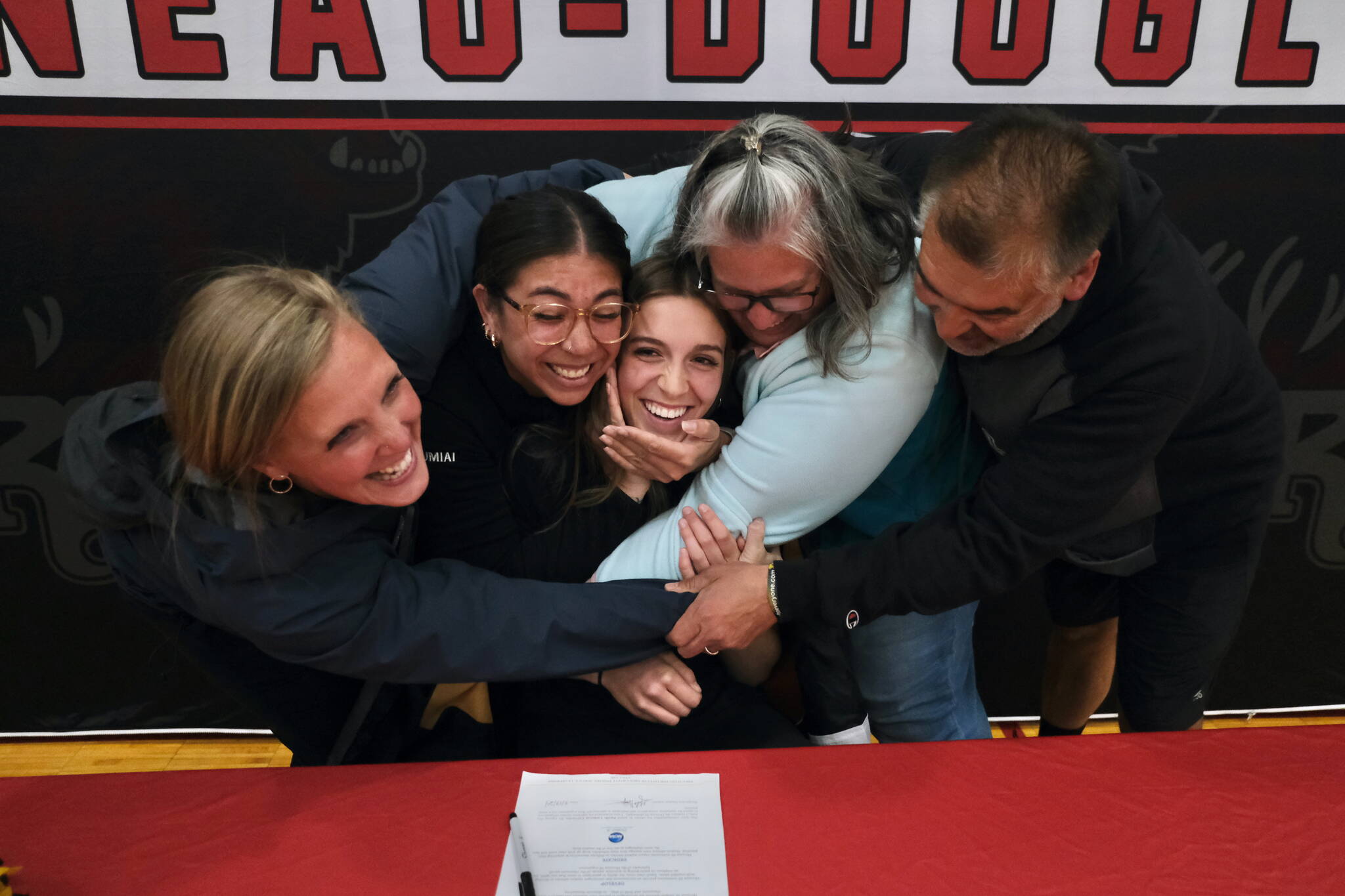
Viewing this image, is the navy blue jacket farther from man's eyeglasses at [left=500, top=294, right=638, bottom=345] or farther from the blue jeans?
the blue jeans

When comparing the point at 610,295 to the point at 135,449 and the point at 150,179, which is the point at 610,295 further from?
the point at 150,179

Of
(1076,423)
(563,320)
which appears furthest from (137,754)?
(1076,423)

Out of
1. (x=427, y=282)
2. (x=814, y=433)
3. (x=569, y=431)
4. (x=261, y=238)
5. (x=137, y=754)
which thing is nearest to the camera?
(x=814, y=433)

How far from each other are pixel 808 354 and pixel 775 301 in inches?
3.8

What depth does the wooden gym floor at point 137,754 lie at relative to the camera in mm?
2387

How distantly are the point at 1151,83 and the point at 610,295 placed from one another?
4.43ft

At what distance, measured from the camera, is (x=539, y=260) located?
4.79 ft

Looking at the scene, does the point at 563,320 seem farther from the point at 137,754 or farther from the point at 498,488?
the point at 137,754

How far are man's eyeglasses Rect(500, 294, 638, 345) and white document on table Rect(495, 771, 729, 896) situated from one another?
0.68 m

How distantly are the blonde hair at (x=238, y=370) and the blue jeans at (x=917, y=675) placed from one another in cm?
111

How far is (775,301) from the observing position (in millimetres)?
1422

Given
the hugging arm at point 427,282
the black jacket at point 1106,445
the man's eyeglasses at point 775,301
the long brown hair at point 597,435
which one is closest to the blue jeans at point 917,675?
the black jacket at point 1106,445

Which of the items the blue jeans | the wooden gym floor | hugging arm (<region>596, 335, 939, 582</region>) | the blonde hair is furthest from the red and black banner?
the blue jeans

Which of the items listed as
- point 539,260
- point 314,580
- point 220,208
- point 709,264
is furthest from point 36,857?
point 220,208
